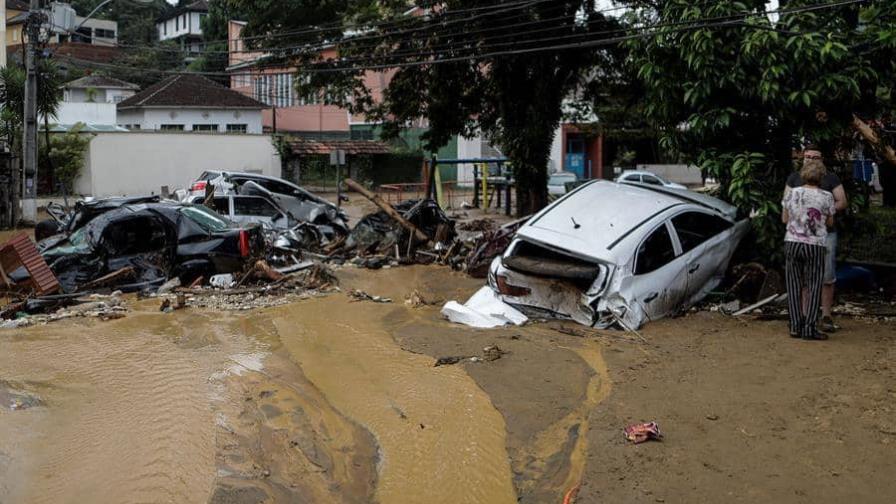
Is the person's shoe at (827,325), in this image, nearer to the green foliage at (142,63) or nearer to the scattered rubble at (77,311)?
the scattered rubble at (77,311)

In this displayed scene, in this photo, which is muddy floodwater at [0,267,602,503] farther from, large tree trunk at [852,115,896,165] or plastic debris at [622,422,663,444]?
large tree trunk at [852,115,896,165]

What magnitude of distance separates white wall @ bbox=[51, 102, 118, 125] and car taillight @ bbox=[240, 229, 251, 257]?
108 feet

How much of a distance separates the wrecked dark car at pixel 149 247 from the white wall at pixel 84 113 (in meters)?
32.5

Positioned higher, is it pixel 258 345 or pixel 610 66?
pixel 610 66

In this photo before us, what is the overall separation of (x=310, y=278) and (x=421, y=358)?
17.9 ft

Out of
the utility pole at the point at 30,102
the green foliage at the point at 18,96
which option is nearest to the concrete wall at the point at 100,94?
the green foliage at the point at 18,96

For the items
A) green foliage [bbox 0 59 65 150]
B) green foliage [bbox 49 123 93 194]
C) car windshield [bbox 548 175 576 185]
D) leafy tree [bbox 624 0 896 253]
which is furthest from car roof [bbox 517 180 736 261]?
green foliage [bbox 49 123 93 194]

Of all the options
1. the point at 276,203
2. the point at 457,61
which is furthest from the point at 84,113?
the point at 457,61

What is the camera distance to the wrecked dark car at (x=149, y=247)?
13.2 metres

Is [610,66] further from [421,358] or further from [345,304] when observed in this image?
[421,358]

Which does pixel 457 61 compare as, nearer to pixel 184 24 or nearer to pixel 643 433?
pixel 643 433

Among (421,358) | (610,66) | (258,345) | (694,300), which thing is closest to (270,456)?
(421,358)

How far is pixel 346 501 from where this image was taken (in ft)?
18.2

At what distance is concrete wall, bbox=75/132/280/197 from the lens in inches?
1296
